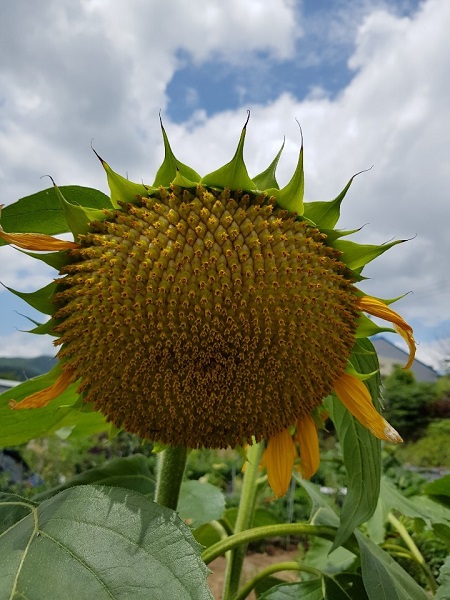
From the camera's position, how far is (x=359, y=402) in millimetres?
997

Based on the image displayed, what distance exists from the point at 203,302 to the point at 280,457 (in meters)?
0.41

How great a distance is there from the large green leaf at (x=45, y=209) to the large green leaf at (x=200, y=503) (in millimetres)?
768

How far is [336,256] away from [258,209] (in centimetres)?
15

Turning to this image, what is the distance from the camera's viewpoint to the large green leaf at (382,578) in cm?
97

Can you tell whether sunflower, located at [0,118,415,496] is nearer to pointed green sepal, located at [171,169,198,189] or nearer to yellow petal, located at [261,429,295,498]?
pointed green sepal, located at [171,169,198,189]

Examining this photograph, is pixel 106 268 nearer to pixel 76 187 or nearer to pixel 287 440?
pixel 76 187

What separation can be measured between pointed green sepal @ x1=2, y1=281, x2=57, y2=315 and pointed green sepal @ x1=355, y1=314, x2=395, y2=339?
0.48 m

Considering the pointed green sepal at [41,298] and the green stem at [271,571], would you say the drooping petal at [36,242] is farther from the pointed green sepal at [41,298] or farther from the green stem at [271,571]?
the green stem at [271,571]

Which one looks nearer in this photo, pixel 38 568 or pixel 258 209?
pixel 38 568

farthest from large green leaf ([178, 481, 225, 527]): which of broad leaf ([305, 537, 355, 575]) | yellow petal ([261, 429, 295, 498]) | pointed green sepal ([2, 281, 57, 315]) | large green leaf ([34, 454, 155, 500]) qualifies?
pointed green sepal ([2, 281, 57, 315])

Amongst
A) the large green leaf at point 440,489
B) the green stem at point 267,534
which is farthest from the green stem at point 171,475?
the large green leaf at point 440,489

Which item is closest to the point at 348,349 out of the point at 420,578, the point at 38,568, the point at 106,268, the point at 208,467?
the point at 106,268

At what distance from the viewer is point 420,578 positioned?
1.63 meters

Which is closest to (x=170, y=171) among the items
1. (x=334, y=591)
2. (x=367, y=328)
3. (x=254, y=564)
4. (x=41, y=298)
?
(x=41, y=298)
